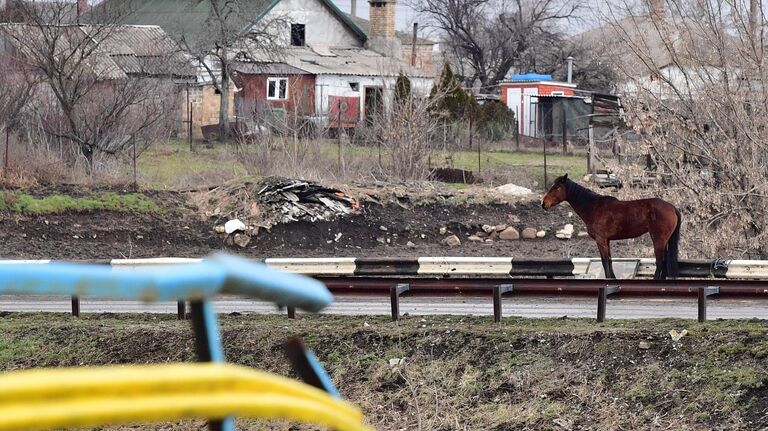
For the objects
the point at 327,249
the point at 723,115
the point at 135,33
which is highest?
the point at 135,33

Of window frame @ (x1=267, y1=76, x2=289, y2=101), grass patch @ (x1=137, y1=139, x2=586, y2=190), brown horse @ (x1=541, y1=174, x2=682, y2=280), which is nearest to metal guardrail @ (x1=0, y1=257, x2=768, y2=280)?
brown horse @ (x1=541, y1=174, x2=682, y2=280)

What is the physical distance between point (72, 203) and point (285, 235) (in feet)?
14.6

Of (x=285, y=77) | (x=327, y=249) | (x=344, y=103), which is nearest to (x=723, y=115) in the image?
(x=327, y=249)

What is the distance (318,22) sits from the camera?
68500 millimetres

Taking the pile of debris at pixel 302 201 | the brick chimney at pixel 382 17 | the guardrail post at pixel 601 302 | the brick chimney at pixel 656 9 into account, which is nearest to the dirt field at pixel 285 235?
the pile of debris at pixel 302 201

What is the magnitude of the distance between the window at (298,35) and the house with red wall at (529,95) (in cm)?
1331

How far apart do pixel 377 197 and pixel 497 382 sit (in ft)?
48.7

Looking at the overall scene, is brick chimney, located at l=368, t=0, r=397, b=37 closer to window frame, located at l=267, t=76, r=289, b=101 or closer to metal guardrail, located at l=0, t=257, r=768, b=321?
window frame, located at l=267, t=76, r=289, b=101

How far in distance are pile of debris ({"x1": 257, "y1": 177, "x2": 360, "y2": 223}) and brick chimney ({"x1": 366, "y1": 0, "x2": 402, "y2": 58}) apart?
45577mm

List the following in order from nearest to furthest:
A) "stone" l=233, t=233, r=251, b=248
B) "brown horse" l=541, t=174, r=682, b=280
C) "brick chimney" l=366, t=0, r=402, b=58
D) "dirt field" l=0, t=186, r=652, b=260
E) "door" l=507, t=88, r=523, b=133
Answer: "brown horse" l=541, t=174, r=682, b=280 < "dirt field" l=0, t=186, r=652, b=260 < "stone" l=233, t=233, r=251, b=248 < "door" l=507, t=88, r=523, b=133 < "brick chimney" l=366, t=0, r=402, b=58

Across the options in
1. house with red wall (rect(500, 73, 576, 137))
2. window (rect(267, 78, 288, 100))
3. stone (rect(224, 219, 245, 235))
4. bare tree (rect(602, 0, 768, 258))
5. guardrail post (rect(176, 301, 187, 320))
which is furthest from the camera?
window (rect(267, 78, 288, 100))

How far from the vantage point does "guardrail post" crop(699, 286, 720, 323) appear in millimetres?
12992

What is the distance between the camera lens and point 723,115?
1852 cm

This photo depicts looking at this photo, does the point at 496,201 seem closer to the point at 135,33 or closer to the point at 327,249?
the point at 327,249
